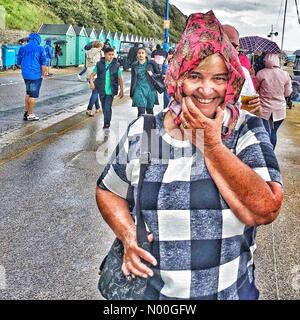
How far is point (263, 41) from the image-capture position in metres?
8.24

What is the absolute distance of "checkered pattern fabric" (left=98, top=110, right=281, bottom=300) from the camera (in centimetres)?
140

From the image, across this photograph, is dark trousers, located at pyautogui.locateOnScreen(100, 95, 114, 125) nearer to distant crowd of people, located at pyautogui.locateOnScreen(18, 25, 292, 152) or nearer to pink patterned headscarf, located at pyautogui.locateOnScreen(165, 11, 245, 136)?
distant crowd of people, located at pyautogui.locateOnScreen(18, 25, 292, 152)

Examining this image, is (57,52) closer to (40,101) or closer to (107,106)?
(40,101)

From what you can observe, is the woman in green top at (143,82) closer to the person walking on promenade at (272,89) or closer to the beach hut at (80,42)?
the person walking on promenade at (272,89)

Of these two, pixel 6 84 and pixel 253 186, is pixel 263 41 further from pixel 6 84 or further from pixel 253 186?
pixel 6 84

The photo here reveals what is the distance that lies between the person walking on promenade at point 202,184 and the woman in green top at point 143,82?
733cm

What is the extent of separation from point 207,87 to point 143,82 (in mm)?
7480

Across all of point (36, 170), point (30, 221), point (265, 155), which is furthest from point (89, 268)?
point (36, 170)

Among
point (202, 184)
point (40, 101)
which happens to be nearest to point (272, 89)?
point (202, 184)

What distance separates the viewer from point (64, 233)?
4191 millimetres

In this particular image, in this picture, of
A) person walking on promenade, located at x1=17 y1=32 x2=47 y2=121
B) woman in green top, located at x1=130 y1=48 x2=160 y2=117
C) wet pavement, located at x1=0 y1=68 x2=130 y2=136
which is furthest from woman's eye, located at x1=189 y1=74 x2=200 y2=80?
person walking on promenade, located at x1=17 y1=32 x2=47 y2=121

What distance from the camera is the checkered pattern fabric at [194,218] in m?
1.40

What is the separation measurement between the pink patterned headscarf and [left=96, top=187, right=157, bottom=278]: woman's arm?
41 centimetres
